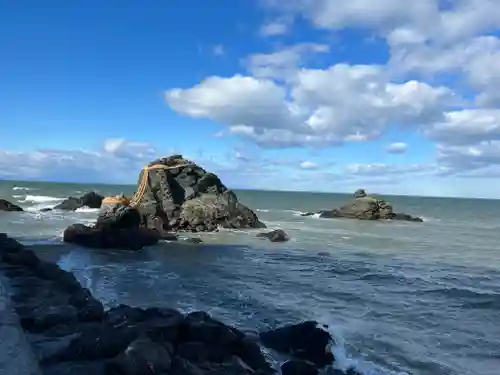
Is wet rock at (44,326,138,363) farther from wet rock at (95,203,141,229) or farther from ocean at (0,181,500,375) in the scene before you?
wet rock at (95,203,141,229)

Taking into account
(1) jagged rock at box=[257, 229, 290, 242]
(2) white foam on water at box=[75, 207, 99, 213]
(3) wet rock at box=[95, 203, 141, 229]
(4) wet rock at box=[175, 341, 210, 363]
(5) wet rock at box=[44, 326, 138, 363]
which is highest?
(3) wet rock at box=[95, 203, 141, 229]

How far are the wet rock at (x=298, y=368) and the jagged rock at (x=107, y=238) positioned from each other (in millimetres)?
18403

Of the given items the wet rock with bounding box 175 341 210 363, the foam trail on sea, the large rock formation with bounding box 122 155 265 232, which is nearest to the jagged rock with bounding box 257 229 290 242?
the large rock formation with bounding box 122 155 265 232

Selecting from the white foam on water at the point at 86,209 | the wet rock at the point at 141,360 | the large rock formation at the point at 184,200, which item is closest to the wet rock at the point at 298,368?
the wet rock at the point at 141,360

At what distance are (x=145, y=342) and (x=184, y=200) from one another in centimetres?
3315

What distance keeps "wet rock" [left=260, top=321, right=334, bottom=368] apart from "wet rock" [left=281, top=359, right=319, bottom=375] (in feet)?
2.44

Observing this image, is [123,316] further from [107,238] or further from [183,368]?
[107,238]

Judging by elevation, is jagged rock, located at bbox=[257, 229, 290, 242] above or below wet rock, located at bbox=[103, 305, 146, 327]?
above

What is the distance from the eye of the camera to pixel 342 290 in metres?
18.9

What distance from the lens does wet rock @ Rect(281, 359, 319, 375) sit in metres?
9.96

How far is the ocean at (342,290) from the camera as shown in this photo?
12.7m

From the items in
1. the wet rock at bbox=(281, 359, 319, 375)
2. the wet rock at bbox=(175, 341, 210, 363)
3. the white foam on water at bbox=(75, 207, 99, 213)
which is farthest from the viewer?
the white foam on water at bbox=(75, 207, 99, 213)

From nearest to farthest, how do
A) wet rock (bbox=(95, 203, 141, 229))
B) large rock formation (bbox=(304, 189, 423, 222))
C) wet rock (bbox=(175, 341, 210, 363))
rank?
wet rock (bbox=(175, 341, 210, 363)) < wet rock (bbox=(95, 203, 141, 229)) < large rock formation (bbox=(304, 189, 423, 222))

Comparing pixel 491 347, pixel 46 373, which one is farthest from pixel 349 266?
pixel 46 373
